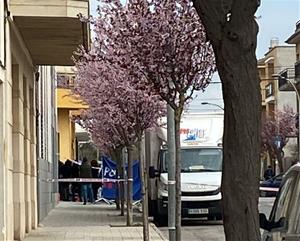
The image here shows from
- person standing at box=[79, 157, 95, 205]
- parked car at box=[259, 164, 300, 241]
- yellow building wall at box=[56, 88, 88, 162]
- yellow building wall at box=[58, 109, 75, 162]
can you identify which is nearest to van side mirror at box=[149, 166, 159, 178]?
person standing at box=[79, 157, 95, 205]

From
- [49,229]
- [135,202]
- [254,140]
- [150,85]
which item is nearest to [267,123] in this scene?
[135,202]

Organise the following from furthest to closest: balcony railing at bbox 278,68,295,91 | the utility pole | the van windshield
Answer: balcony railing at bbox 278,68,295,91, the van windshield, the utility pole

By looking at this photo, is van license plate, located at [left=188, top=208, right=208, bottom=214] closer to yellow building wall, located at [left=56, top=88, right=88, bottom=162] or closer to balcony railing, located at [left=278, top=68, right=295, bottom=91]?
yellow building wall, located at [left=56, top=88, right=88, bottom=162]

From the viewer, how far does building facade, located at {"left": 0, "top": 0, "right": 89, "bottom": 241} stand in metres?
15.5

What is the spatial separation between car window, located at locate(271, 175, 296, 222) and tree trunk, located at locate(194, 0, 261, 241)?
2.62 meters

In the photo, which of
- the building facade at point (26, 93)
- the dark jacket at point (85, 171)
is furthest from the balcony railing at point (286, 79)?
the building facade at point (26, 93)

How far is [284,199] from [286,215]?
1.13ft

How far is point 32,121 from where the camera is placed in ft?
75.5

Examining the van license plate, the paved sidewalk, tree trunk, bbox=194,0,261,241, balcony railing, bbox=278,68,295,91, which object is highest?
balcony railing, bbox=278,68,295,91

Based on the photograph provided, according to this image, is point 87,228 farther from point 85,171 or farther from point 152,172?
point 85,171

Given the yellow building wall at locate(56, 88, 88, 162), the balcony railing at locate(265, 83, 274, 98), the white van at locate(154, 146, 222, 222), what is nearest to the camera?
the white van at locate(154, 146, 222, 222)

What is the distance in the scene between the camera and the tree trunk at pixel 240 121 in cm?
645

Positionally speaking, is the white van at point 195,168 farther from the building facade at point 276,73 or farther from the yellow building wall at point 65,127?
the building facade at point 276,73

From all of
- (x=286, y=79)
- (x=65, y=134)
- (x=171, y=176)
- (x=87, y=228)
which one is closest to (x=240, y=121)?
(x=171, y=176)
